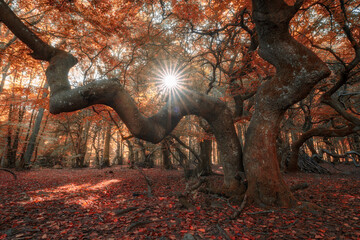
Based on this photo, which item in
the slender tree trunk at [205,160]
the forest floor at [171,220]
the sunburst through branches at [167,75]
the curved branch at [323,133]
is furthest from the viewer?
the sunburst through branches at [167,75]

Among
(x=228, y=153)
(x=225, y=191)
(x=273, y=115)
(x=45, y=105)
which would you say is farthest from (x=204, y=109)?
(x=45, y=105)

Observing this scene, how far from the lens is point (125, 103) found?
14.3 ft

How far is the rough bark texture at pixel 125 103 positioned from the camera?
3982mm

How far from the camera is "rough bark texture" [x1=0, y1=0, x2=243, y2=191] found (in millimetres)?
3982

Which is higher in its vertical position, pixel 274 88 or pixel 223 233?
pixel 274 88

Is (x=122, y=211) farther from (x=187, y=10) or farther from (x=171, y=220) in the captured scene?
(x=187, y=10)

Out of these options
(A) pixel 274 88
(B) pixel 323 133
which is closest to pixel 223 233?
(A) pixel 274 88

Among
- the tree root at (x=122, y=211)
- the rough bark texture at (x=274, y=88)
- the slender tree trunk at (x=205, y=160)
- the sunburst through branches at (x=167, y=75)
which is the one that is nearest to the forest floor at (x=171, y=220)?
the tree root at (x=122, y=211)

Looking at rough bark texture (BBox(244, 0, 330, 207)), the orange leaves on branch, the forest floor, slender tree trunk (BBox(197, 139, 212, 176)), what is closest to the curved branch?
the forest floor

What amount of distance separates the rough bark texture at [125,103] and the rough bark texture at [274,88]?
2.45 ft

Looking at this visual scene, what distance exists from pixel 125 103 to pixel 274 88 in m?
3.96

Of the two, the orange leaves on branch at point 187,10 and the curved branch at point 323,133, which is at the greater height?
the orange leaves on branch at point 187,10

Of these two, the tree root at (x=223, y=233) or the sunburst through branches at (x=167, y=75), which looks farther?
Result: the sunburst through branches at (x=167, y=75)

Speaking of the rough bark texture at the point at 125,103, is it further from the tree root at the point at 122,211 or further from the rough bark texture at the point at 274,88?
the tree root at the point at 122,211
